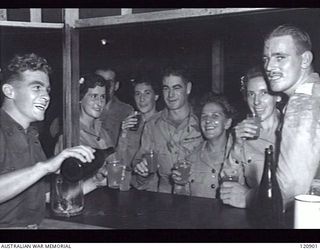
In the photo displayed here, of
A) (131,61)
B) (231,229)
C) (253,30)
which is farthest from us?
(131,61)

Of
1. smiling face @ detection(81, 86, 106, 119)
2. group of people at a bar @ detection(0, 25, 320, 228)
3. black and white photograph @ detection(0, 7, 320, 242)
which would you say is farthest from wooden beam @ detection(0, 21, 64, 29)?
smiling face @ detection(81, 86, 106, 119)

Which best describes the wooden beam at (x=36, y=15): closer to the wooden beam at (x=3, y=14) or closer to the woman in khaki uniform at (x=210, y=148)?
the wooden beam at (x=3, y=14)

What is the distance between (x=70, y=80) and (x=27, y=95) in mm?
142

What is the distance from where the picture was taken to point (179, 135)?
1.31 meters

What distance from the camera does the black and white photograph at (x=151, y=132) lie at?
0.89m

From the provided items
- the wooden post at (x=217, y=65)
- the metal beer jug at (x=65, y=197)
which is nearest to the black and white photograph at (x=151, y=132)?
the metal beer jug at (x=65, y=197)

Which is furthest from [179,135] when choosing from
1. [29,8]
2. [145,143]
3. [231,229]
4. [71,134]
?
[29,8]

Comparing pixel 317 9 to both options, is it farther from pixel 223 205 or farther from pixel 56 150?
pixel 56 150

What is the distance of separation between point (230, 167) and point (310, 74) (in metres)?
0.34

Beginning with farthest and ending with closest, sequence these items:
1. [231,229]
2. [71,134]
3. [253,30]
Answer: [253,30]
[71,134]
[231,229]

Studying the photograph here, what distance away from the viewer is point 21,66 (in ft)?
3.14

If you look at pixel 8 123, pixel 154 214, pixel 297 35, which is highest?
pixel 297 35

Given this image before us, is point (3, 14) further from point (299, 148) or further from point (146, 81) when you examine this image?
point (299, 148)

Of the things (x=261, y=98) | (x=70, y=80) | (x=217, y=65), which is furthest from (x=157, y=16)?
(x=217, y=65)
